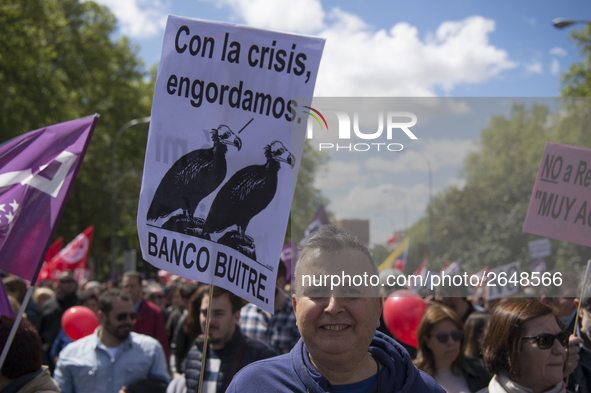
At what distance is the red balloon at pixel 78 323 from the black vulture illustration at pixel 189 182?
12.3ft

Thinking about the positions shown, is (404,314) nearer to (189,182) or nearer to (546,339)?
(546,339)

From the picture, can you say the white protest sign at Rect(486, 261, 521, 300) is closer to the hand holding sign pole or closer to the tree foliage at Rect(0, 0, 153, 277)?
the hand holding sign pole

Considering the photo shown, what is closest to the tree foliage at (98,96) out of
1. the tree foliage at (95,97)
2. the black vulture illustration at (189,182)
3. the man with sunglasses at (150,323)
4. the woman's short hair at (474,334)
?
the tree foliage at (95,97)

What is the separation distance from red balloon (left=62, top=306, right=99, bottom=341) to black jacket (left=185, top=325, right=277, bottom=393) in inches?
102

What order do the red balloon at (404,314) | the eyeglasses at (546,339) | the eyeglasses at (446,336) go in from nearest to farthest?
1. the eyeglasses at (546,339)
2. the eyeglasses at (446,336)
3. the red balloon at (404,314)

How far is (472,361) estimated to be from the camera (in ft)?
12.9

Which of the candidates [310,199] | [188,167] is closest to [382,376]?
[188,167]

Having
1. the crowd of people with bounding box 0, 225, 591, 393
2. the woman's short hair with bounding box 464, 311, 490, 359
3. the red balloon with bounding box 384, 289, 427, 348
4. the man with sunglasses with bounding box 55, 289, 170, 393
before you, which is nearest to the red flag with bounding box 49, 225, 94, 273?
the crowd of people with bounding box 0, 225, 591, 393

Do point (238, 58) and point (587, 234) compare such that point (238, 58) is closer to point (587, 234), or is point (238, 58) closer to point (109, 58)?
point (587, 234)

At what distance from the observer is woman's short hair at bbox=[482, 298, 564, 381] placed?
2885mm

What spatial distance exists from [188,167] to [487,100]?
185 centimetres

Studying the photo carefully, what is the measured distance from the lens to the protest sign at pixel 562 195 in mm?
3818

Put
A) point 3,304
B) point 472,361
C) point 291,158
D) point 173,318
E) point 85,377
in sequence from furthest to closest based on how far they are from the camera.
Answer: point 173,318
point 85,377
point 472,361
point 3,304
point 291,158

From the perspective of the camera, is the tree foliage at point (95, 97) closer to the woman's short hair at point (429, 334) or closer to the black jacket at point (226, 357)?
the black jacket at point (226, 357)
